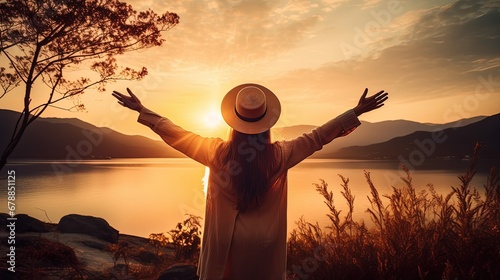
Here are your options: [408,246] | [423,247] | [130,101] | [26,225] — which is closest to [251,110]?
[130,101]

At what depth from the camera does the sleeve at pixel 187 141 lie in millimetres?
2803

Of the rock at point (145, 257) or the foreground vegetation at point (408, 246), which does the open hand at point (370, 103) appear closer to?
the foreground vegetation at point (408, 246)

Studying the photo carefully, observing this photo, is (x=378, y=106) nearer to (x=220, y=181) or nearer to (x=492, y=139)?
(x=220, y=181)

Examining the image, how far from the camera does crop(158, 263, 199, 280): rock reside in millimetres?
5492

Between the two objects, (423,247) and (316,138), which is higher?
(316,138)

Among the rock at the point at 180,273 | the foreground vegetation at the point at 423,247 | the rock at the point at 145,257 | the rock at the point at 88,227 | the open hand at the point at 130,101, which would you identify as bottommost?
the rock at the point at 145,257

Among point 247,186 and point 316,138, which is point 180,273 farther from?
point 316,138

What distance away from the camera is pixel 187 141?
9.25 feet

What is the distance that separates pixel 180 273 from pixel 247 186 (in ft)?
11.9

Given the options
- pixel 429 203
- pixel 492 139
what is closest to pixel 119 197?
pixel 429 203

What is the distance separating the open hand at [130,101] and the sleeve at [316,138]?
1.43 metres

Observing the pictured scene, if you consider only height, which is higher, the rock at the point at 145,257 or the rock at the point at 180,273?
the rock at the point at 180,273

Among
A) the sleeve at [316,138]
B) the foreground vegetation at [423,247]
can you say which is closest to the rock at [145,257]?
the foreground vegetation at [423,247]

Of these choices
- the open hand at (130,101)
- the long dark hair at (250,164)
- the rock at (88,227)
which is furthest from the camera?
the rock at (88,227)
